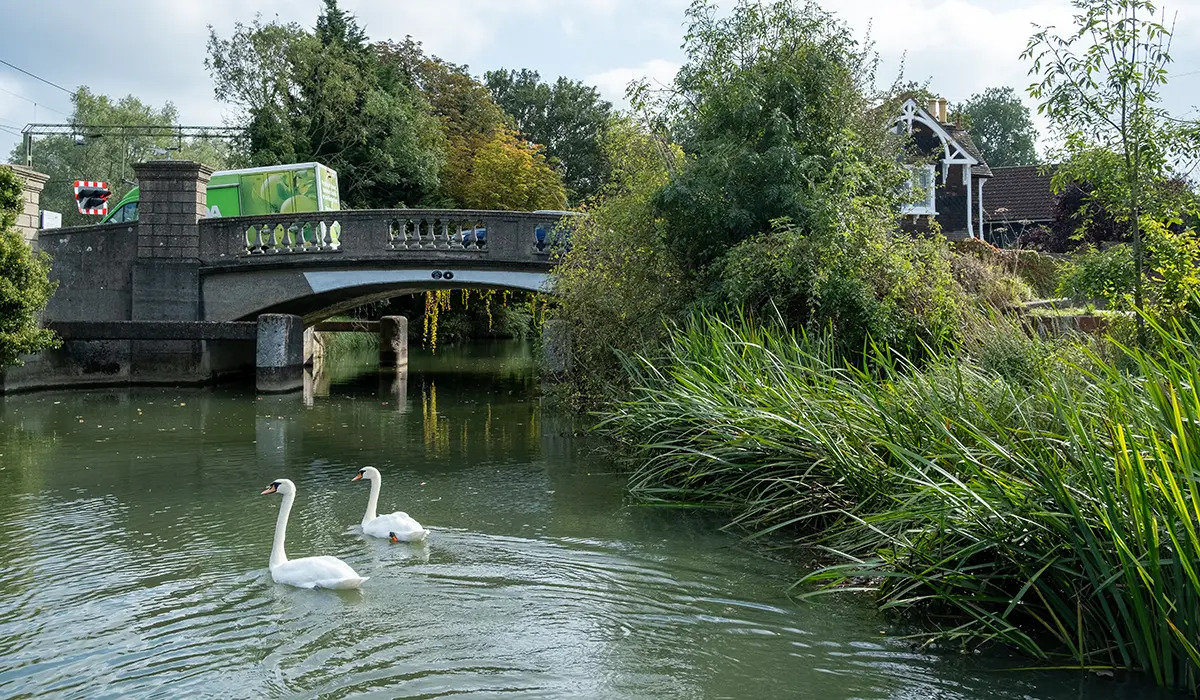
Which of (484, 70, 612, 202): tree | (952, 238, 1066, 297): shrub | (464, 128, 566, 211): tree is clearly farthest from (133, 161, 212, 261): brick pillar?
(484, 70, 612, 202): tree

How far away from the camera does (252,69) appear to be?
34.5 meters

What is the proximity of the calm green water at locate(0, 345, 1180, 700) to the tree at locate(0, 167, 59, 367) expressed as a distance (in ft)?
16.1

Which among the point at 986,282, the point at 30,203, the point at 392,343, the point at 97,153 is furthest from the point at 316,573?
the point at 97,153

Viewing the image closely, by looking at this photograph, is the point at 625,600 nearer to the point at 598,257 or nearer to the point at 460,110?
the point at 598,257

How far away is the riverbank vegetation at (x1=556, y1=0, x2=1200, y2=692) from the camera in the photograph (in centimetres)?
504

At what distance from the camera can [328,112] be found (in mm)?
33500

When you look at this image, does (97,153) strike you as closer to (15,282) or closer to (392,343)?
(392,343)

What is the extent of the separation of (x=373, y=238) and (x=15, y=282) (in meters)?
6.01

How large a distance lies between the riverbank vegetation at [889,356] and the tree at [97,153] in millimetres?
47182

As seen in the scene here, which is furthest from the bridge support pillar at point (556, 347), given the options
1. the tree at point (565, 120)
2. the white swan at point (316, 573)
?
the tree at point (565, 120)

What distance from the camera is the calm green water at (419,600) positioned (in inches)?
198

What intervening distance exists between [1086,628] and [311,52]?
1249 inches

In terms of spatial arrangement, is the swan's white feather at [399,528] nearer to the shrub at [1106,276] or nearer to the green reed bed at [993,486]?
the green reed bed at [993,486]

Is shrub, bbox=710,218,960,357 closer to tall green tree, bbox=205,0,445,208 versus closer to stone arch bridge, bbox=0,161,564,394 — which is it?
stone arch bridge, bbox=0,161,564,394
